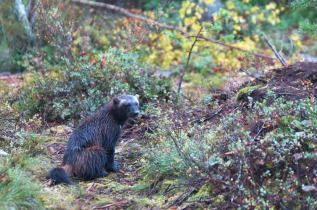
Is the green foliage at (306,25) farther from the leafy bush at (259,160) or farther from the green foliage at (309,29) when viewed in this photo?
the leafy bush at (259,160)

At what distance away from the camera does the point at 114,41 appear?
→ 14.4 m

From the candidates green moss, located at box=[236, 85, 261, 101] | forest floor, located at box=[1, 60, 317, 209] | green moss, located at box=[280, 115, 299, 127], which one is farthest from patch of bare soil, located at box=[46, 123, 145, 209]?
green moss, located at box=[280, 115, 299, 127]

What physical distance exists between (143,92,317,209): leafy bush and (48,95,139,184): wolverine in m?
1.26

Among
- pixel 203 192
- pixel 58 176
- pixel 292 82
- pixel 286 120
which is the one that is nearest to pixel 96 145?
pixel 58 176

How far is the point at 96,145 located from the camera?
6.67 m

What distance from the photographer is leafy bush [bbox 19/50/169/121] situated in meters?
8.53

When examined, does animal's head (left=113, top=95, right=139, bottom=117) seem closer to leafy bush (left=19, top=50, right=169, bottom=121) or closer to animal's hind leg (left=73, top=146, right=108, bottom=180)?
animal's hind leg (left=73, top=146, right=108, bottom=180)

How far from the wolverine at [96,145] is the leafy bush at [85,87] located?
1.50 m

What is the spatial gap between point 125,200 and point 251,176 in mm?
1599

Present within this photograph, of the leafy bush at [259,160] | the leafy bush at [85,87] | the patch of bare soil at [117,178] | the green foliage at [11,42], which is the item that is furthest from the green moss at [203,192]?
the green foliage at [11,42]

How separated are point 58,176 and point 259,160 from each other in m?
2.60

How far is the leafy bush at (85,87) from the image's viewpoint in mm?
8531

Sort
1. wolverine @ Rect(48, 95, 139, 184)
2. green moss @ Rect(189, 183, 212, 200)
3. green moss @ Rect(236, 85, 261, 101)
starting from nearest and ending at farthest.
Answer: green moss @ Rect(189, 183, 212, 200)
wolverine @ Rect(48, 95, 139, 184)
green moss @ Rect(236, 85, 261, 101)

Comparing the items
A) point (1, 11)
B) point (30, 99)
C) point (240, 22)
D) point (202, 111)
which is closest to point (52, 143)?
point (30, 99)
